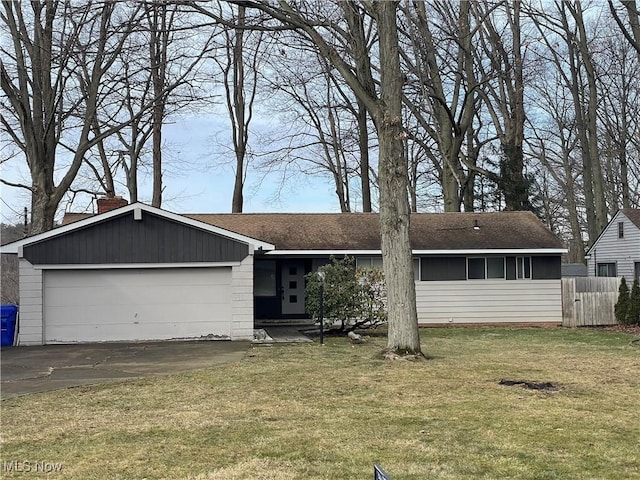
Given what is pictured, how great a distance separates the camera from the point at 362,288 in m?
16.7

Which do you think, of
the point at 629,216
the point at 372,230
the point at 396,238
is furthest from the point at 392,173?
the point at 629,216

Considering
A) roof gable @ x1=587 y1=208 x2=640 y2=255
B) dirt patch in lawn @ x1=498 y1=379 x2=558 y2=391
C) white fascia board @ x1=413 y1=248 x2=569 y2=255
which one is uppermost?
roof gable @ x1=587 y1=208 x2=640 y2=255

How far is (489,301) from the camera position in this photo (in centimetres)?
2067

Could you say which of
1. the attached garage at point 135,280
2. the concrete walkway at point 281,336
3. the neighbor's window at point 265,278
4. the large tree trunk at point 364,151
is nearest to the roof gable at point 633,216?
the large tree trunk at point 364,151

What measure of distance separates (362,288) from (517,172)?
13.8m

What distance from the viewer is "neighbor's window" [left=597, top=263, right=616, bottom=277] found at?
95.2 ft

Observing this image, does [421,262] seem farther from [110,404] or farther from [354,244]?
[110,404]

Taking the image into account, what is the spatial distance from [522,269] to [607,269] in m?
10.9

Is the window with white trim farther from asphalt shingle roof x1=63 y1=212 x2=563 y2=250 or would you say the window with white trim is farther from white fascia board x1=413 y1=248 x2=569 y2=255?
asphalt shingle roof x1=63 y1=212 x2=563 y2=250

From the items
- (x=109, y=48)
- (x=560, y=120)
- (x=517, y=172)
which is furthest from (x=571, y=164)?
(x=109, y=48)

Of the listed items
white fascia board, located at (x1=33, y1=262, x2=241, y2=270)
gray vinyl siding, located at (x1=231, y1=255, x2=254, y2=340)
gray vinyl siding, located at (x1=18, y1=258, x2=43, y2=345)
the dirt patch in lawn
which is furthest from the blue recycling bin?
the dirt patch in lawn

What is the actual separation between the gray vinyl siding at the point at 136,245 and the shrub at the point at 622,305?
12117 mm

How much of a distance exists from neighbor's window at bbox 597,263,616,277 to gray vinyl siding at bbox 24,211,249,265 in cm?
1934

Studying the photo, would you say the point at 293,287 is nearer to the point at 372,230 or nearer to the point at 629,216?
the point at 372,230
